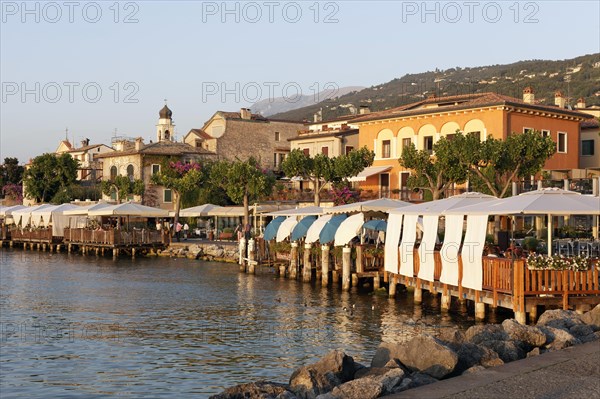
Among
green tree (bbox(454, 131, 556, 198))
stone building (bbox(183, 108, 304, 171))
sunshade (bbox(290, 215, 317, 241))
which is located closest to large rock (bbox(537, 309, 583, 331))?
sunshade (bbox(290, 215, 317, 241))

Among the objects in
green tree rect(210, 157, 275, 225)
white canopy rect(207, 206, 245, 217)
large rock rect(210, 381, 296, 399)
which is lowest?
large rock rect(210, 381, 296, 399)

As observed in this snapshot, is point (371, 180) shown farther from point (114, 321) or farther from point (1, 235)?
point (114, 321)

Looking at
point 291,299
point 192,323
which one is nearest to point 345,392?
point 192,323

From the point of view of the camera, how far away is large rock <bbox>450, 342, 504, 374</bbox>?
45.7 ft

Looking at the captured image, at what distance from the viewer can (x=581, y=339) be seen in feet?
54.5

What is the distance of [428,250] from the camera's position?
25.9 metres

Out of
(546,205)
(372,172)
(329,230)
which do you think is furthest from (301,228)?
(372,172)

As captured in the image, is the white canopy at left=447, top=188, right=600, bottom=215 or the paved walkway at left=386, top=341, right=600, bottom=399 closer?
the paved walkway at left=386, top=341, right=600, bottom=399

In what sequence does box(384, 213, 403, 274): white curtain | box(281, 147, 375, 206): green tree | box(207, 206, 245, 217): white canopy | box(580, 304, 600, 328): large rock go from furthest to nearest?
box(207, 206, 245, 217): white canopy < box(281, 147, 375, 206): green tree < box(384, 213, 403, 274): white curtain < box(580, 304, 600, 328): large rock

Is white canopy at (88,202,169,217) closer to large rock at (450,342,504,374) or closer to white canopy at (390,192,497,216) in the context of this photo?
white canopy at (390,192,497,216)

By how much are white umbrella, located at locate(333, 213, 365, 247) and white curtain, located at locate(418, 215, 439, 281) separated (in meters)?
5.55

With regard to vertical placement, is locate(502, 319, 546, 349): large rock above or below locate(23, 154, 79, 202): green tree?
below

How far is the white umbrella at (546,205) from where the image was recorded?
21297 millimetres

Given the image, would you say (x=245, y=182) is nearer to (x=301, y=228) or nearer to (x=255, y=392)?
(x=301, y=228)
